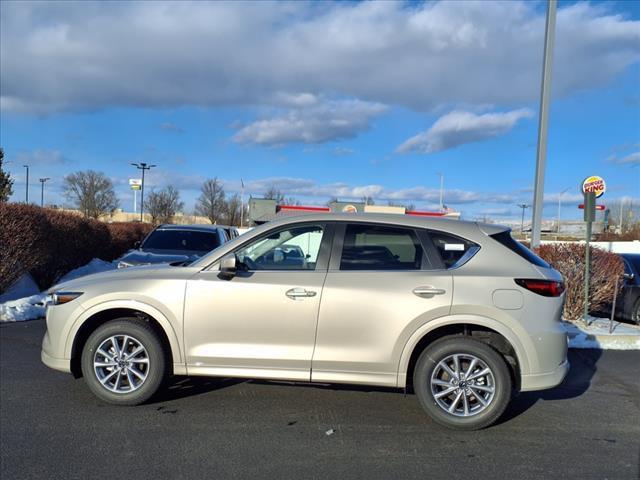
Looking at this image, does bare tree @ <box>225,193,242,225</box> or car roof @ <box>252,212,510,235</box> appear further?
bare tree @ <box>225,193,242,225</box>

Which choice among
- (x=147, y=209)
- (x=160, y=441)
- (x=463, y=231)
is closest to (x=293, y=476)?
(x=160, y=441)

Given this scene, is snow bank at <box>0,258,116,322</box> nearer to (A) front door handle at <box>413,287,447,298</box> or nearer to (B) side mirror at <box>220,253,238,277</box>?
(B) side mirror at <box>220,253,238,277</box>

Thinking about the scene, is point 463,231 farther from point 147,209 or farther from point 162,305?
point 147,209

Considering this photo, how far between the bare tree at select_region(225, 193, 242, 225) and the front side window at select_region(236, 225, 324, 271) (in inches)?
2100

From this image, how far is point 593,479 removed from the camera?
357cm

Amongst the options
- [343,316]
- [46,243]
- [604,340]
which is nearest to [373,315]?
[343,316]

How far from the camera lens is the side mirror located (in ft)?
14.3

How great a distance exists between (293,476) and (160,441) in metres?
1.17

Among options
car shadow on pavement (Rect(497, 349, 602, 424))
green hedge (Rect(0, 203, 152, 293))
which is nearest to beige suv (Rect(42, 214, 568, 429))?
car shadow on pavement (Rect(497, 349, 602, 424))

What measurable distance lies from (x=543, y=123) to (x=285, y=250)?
8.74 meters

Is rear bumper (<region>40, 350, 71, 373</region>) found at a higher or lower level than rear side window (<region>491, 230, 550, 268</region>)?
lower

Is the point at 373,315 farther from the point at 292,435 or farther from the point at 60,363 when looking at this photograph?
the point at 60,363

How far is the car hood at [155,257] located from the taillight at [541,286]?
19.5ft

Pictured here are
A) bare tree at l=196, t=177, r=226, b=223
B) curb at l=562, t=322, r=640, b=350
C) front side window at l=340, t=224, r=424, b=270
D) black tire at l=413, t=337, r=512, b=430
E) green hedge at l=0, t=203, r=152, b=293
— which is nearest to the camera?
black tire at l=413, t=337, r=512, b=430
